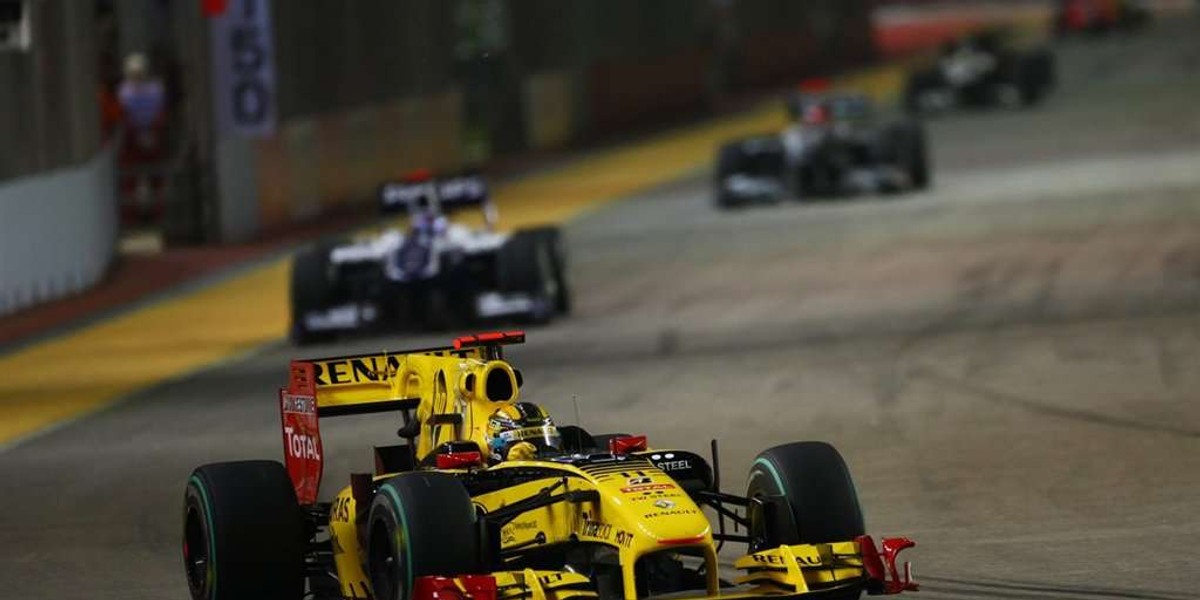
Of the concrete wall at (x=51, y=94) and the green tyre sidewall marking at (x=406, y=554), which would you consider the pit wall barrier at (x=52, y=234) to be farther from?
the green tyre sidewall marking at (x=406, y=554)

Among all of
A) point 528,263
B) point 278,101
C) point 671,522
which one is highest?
point 671,522

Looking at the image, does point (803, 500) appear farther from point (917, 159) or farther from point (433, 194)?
point (917, 159)

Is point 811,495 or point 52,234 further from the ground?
point 811,495

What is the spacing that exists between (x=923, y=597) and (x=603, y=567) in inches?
70.0

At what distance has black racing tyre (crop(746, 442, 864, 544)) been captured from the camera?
413 inches

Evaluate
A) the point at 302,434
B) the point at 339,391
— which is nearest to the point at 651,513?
the point at 339,391

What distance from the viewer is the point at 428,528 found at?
397 inches

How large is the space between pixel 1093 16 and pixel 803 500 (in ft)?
196

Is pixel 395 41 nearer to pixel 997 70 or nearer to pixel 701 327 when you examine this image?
pixel 997 70

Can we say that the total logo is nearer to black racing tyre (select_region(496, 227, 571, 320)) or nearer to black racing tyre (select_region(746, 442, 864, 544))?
black racing tyre (select_region(746, 442, 864, 544))

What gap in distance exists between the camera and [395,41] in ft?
142

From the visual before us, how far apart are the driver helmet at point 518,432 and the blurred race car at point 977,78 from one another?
134 ft

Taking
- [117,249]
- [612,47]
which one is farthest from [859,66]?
[117,249]

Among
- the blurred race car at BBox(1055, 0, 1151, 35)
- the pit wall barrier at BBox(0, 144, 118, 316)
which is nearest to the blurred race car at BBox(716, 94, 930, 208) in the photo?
the pit wall barrier at BBox(0, 144, 118, 316)
